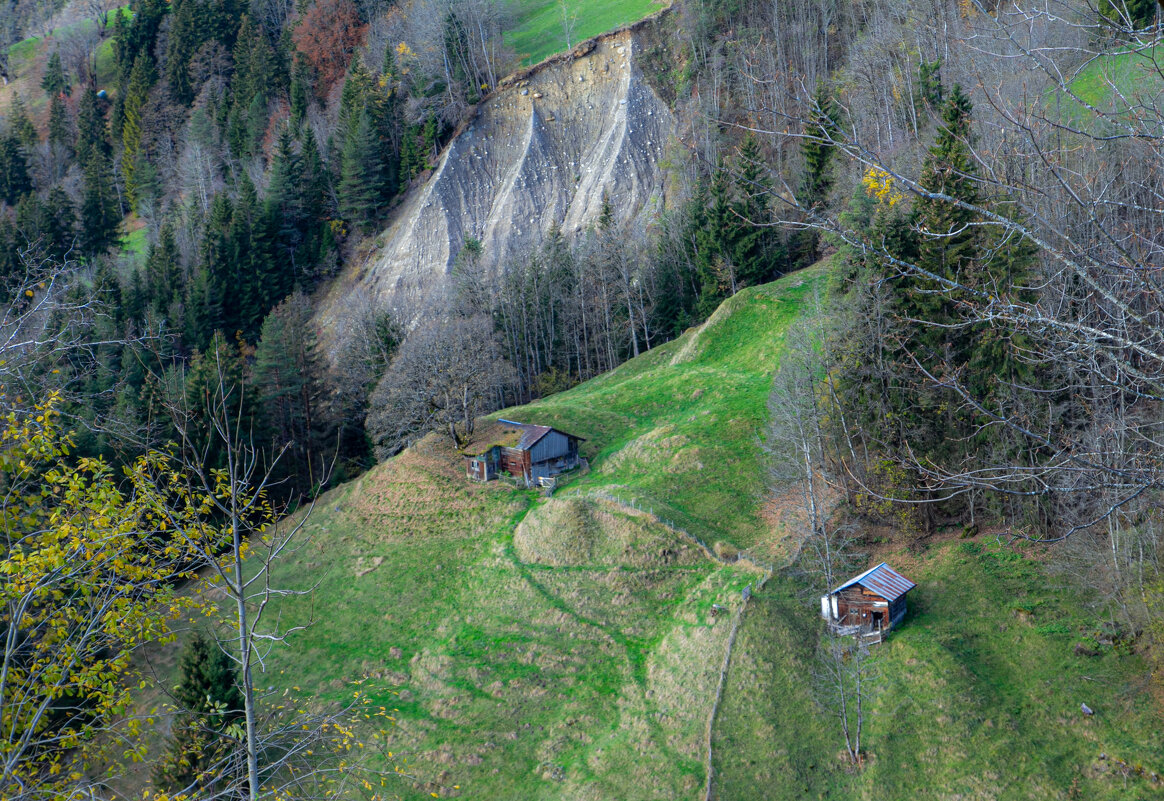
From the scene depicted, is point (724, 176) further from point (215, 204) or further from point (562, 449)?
point (215, 204)

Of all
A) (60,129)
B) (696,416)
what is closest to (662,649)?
(696,416)

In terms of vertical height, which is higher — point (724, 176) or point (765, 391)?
point (724, 176)

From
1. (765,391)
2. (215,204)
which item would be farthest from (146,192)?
(765,391)

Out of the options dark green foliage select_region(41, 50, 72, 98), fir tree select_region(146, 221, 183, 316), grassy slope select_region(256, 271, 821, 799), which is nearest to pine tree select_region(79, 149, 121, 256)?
fir tree select_region(146, 221, 183, 316)

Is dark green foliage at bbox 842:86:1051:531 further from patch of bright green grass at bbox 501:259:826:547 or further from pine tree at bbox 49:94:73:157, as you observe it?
pine tree at bbox 49:94:73:157

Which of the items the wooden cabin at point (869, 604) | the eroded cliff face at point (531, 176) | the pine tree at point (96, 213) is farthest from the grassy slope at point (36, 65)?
the wooden cabin at point (869, 604)

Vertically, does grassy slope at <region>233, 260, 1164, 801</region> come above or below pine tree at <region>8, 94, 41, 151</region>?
below

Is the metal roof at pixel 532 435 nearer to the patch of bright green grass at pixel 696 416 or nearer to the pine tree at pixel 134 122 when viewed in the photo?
the patch of bright green grass at pixel 696 416
